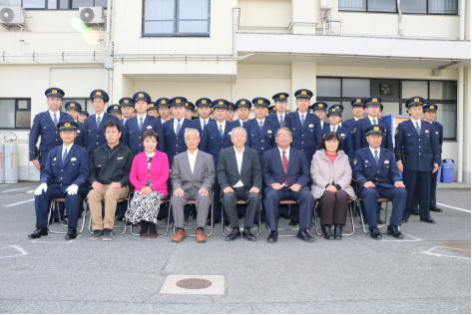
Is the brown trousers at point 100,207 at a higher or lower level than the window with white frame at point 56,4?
lower

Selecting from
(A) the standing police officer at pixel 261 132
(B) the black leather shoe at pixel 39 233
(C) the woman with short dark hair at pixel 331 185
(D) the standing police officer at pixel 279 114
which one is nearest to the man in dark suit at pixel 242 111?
(A) the standing police officer at pixel 261 132

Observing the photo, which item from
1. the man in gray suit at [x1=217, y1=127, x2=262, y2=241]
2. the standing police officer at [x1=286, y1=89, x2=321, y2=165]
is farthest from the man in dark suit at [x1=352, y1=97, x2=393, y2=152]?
the man in gray suit at [x1=217, y1=127, x2=262, y2=241]

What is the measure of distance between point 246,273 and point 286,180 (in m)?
2.30

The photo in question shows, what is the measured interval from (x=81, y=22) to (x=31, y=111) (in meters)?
3.36

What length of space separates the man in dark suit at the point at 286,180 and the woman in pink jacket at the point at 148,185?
1.49 metres

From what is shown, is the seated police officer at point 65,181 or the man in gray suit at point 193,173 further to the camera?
the man in gray suit at point 193,173

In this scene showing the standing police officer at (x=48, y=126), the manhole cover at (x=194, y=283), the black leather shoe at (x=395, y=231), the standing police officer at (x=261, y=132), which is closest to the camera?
the manhole cover at (x=194, y=283)

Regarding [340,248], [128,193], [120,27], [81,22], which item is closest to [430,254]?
[340,248]

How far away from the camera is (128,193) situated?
651cm

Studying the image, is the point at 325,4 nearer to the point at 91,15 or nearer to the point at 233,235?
the point at 91,15

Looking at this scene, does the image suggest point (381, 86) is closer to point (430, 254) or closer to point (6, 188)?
point (430, 254)

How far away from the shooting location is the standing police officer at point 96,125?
7.31m

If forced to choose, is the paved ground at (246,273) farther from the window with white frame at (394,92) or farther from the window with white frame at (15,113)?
the window with white frame at (15,113)

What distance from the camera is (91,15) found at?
46.4 feet
